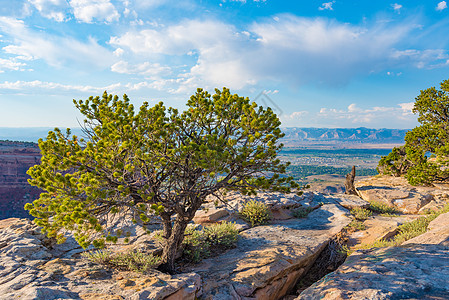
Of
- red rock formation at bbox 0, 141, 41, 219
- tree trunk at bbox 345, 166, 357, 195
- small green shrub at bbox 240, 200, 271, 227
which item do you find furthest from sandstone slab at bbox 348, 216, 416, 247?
red rock formation at bbox 0, 141, 41, 219

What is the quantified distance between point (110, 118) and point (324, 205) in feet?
53.5

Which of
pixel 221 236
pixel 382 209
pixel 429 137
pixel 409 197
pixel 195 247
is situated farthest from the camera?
pixel 429 137

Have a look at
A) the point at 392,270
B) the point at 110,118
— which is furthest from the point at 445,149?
the point at 110,118

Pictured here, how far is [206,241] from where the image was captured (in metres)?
11.6

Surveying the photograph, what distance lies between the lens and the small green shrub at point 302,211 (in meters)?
16.7

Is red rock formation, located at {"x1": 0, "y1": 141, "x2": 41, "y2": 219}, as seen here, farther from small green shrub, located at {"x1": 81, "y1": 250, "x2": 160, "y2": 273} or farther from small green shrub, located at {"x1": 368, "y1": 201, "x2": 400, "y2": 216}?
small green shrub, located at {"x1": 368, "y1": 201, "x2": 400, "y2": 216}

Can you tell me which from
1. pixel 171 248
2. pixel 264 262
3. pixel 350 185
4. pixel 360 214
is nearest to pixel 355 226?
pixel 360 214

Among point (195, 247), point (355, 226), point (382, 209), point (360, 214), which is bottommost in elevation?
point (382, 209)

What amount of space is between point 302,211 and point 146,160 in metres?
13.0

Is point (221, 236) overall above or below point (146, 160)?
below

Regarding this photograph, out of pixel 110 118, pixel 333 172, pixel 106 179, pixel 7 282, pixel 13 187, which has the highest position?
pixel 110 118

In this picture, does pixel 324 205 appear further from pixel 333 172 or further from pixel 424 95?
pixel 333 172

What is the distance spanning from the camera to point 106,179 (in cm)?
698

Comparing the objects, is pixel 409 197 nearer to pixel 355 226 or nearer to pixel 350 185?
pixel 350 185
